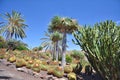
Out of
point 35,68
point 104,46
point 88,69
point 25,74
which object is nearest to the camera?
point 104,46

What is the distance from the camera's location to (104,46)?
1503cm

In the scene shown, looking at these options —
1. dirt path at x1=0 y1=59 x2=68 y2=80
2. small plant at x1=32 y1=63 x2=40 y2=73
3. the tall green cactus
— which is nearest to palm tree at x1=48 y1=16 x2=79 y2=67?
small plant at x1=32 y1=63 x2=40 y2=73

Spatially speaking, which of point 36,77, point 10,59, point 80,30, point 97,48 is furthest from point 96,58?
point 10,59

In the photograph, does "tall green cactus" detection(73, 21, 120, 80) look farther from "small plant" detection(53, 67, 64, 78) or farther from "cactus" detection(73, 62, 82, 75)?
"cactus" detection(73, 62, 82, 75)

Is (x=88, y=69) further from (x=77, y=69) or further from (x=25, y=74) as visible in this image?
(x=25, y=74)

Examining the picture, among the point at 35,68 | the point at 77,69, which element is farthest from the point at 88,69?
the point at 35,68

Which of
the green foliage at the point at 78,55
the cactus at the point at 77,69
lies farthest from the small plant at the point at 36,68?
the green foliage at the point at 78,55

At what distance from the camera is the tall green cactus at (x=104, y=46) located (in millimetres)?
15016

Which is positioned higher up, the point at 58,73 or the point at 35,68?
the point at 35,68

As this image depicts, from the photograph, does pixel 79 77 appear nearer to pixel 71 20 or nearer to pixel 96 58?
pixel 96 58

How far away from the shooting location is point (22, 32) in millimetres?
41844

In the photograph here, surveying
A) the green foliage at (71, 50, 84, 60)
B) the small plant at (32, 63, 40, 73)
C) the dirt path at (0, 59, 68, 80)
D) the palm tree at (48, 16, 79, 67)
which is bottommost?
the dirt path at (0, 59, 68, 80)

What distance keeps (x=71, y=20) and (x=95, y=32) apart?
462 cm

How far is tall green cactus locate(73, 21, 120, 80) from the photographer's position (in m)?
15.0
